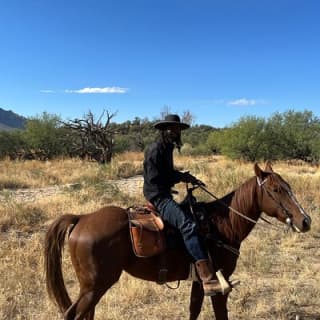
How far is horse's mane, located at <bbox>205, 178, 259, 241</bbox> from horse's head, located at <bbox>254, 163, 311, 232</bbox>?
0.39 ft

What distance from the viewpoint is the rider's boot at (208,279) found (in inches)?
179

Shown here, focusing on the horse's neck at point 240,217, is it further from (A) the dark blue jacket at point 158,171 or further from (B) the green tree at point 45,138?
(B) the green tree at point 45,138

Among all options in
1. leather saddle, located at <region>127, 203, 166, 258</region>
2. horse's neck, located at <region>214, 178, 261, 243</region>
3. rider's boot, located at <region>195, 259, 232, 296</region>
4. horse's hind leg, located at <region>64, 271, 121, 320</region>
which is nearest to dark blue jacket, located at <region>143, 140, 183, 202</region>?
leather saddle, located at <region>127, 203, 166, 258</region>

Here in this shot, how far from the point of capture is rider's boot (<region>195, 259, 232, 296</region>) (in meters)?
4.56

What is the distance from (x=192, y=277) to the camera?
481cm

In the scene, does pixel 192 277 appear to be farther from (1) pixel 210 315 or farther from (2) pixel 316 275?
(2) pixel 316 275

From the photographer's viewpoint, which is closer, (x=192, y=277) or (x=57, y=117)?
(x=192, y=277)

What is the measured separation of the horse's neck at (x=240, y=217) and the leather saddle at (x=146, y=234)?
732mm

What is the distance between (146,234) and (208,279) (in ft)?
2.68

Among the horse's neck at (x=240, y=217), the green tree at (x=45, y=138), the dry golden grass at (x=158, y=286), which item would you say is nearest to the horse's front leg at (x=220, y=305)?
the horse's neck at (x=240, y=217)

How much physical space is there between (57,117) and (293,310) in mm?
30865

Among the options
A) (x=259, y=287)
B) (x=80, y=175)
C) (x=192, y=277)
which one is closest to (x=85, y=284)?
(x=192, y=277)

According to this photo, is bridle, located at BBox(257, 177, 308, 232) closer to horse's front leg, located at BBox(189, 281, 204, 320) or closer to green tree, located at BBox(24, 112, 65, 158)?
horse's front leg, located at BBox(189, 281, 204, 320)

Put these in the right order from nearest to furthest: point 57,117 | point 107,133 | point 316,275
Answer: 1. point 316,275
2. point 107,133
3. point 57,117
